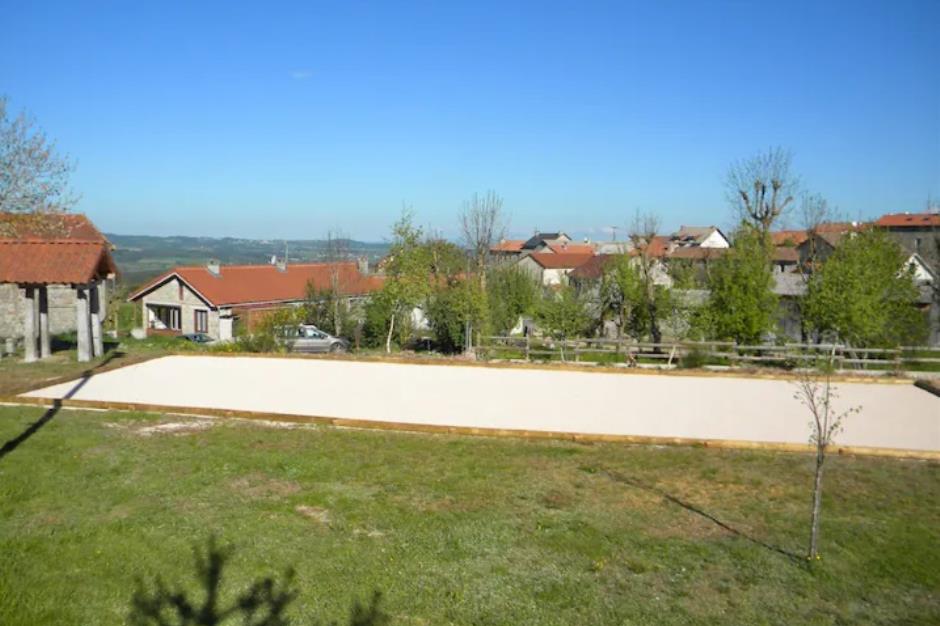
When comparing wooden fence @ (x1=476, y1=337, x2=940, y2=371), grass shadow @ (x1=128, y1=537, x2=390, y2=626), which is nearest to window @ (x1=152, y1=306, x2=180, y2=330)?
wooden fence @ (x1=476, y1=337, x2=940, y2=371)

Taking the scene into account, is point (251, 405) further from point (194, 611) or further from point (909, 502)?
point (909, 502)

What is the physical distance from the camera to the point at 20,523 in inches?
286

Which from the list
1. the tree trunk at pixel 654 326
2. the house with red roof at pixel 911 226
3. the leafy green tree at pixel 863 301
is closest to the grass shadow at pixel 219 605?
the leafy green tree at pixel 863 301

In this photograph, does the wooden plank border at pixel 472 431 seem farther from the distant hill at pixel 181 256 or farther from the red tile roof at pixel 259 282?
the distant hill at pixel 181 256

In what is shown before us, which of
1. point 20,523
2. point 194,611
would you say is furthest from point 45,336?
point 194,611

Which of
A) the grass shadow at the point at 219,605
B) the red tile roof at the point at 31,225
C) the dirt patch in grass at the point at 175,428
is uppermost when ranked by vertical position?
the red tile roof at the point at 31,225

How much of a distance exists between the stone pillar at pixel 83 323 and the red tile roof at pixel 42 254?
44 centimetres

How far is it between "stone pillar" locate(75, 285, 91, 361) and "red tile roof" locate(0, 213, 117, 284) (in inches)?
17.5

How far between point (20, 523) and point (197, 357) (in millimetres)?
11955

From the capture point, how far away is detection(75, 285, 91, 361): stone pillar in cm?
1617

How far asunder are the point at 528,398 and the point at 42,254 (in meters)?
11.1

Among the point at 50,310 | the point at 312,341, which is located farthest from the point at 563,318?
the point at 50,310

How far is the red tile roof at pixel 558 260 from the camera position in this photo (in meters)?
58.2

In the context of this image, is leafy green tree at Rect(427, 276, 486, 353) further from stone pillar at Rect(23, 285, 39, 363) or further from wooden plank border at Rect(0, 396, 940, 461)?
wooden plank border at Rect(0, 396, 940, 461)
